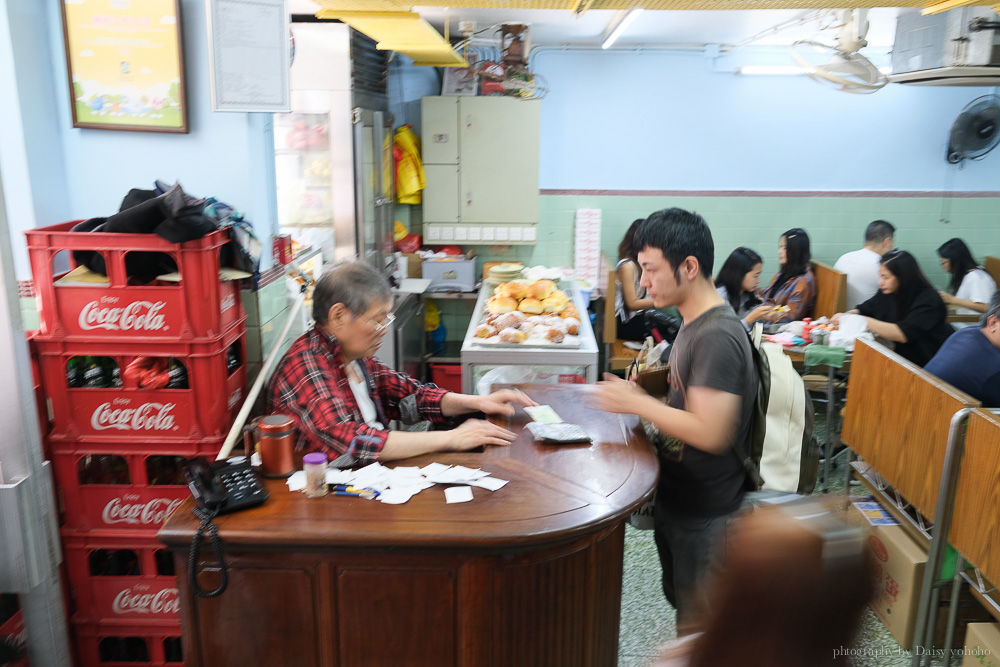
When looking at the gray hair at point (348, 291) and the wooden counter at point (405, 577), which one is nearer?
the wooden counter at point (405, 577)

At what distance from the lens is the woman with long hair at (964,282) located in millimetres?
6512

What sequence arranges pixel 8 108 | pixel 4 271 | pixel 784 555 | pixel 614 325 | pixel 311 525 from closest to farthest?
pixel 784 555
pixel 311 525
pixel 4 271
pixel 8 108
pixel 614 325

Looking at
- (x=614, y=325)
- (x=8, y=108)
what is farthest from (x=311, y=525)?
(x=614, y=325)

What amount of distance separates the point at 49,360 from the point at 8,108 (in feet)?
3.47

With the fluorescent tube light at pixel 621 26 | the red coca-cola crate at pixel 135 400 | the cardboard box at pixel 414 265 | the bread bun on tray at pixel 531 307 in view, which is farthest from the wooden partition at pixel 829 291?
the red coca-cola crate at pixel 135 400

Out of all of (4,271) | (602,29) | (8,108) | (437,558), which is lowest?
(437,558)

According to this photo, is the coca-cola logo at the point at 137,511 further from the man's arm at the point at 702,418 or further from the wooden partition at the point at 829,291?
the wooden partition at the point at 829,291

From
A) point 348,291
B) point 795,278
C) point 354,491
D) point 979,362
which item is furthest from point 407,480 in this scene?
point 795,278

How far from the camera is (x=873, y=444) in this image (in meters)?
3.77

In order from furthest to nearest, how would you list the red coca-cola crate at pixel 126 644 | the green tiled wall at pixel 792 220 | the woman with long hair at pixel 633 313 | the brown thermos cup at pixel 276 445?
the green tiled wall at pixel 792 220 → the woman with long hair at pixel 633 313 → the red coca-cola crate at pixel 126 644 → the brown thermos cup at pixel 276 445

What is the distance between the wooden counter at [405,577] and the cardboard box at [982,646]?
1.69 meters

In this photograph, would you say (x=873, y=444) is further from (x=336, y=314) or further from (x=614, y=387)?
(x=336, y=314)

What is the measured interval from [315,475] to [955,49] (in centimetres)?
491

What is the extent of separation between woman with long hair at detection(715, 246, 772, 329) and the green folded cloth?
117 cm
